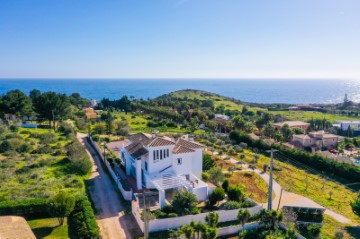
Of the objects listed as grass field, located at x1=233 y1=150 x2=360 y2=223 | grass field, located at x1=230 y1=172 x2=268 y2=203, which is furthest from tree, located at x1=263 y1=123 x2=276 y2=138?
grass field, located at x1=230 y1=172 x2=268 y2=203

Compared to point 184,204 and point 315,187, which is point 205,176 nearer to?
point 184,204

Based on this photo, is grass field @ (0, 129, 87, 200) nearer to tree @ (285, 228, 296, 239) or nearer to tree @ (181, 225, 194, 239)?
tree @ (181, 225, 194, 239)

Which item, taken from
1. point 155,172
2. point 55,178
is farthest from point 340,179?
point 55,178

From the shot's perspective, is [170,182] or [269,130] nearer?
[170,182]

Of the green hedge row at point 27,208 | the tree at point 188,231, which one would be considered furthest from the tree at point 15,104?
the tree at point 188,231

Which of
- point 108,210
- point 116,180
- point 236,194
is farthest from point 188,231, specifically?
point 116,180

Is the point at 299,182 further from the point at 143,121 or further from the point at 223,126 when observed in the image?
the point at 143,121
